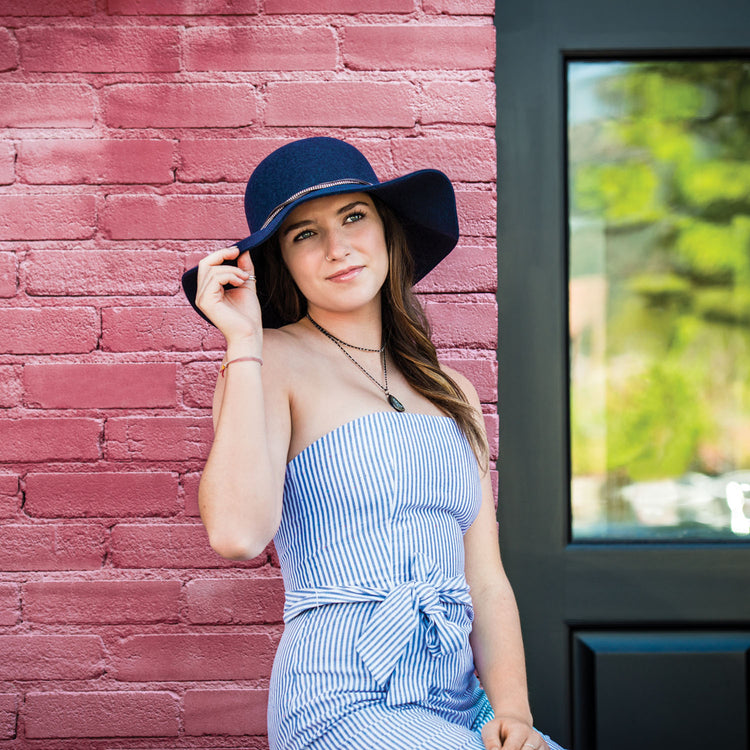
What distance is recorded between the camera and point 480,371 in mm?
2107

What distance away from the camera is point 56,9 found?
2.07 meters

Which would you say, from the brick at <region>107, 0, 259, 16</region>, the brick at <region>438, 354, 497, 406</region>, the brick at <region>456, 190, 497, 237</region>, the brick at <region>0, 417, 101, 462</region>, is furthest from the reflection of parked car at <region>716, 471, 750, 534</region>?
the brick at <region>107, 0, 259, 16</region>

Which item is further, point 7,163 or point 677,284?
point 677,284

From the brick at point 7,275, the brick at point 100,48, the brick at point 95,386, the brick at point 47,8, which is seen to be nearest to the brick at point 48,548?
the brick at point 95,386

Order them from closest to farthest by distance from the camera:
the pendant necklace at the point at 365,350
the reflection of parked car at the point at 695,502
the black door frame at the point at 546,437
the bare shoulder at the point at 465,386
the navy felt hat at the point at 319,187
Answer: the navy felt hat at the point at 319,187 < the pendant necklace at the point at 365,350 < the bare shoulder at the point at 465,386 < the black door frame at the point at 546,437 < the reflection of parked car at the point at 695,502

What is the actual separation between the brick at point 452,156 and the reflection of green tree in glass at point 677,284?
45 cm

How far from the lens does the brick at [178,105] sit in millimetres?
2070

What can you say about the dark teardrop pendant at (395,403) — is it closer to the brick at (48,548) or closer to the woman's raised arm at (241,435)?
the woman's raised arm at (241,435)

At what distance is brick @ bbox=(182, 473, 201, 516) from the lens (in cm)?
205

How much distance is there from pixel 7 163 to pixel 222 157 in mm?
598

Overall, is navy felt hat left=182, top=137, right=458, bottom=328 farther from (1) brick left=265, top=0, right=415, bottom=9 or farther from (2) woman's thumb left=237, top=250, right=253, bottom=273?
(1) brick left=265, top=0, right=415, bottom=9

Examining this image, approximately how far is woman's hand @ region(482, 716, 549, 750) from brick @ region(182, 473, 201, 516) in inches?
38.5

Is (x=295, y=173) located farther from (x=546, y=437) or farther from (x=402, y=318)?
(x=546, y=437)

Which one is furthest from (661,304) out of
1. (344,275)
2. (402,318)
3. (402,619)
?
(402,619)
